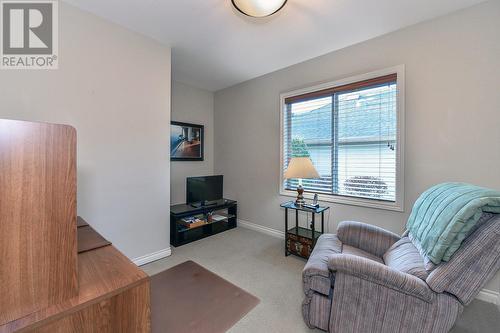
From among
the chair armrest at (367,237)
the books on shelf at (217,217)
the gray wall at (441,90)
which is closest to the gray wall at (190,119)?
the books on shelf at (217,217)

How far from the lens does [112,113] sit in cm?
224

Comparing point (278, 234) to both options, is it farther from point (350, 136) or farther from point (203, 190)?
point (350, 136)

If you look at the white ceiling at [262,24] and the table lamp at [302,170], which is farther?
the table lamp at [302,170]

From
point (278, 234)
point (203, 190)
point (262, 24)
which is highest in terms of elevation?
point (262, 24)

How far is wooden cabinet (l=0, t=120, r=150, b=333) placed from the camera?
2.27 feet

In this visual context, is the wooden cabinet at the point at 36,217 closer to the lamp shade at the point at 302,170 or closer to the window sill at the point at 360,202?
the lamp shade at the point at 302,170

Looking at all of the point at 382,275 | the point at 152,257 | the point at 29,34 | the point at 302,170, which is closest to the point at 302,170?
the point at 302,170

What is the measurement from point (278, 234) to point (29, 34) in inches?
140

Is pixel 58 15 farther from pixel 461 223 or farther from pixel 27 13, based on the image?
pixel 461 223

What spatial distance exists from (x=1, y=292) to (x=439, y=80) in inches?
126

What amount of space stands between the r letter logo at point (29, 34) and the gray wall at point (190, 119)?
71.2 inches

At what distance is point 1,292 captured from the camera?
26.9 inches

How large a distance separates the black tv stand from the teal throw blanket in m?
2.64

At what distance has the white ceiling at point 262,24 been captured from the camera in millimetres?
1929
